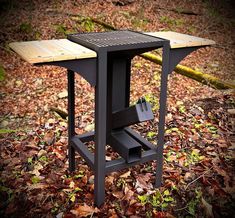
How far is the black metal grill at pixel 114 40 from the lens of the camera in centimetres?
253

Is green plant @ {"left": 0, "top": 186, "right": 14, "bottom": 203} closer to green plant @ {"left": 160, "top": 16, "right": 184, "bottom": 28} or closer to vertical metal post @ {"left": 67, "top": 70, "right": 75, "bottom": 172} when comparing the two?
vertical metal post @ {"left": 67, "top": 70, "right": 75, "bottom": 172}

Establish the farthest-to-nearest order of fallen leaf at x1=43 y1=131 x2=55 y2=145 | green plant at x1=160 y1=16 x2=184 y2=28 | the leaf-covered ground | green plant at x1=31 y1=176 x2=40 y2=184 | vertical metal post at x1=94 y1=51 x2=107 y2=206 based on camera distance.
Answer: green plant at x1=160 y1=16 x2=184 y2=28
fallen leaf at x1=43 y1=131 x2=55 y2=145
green plant at x1=31 y1=176 x2=40 y2=184
the leaf-covered ground
vertical metal post at x1=94 y1=51 x2=107 y2=206

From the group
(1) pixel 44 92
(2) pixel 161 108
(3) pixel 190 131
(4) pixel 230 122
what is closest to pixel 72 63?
(2) pixel 161 108

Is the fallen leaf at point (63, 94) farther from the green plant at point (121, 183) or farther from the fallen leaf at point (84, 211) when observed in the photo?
the fallen leaf at point (84, 211)

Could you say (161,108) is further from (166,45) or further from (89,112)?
(89,112)

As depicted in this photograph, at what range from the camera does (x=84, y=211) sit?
289cm

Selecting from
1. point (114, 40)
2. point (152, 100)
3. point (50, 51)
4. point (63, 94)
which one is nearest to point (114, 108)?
point (114, 40)

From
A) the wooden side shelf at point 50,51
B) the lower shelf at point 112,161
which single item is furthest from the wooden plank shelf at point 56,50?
the lower shelf at point 112,161

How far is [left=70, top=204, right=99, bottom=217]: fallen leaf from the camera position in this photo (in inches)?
113

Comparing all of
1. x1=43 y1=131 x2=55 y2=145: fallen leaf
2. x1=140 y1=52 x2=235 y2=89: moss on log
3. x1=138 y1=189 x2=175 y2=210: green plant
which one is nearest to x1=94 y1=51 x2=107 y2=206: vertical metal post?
x1=138 y1=189 x2=175 y2=210: green plant

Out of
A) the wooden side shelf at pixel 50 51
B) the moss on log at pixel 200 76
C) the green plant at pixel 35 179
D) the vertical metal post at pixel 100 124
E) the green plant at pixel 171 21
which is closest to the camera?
the wooden side shelf at pixel 50 51

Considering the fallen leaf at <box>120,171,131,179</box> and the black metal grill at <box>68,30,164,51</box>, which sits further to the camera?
the fallen leaf at <box>120,171,131,179</box>

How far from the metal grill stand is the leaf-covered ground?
27 cm

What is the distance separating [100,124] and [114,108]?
0.55 meters
